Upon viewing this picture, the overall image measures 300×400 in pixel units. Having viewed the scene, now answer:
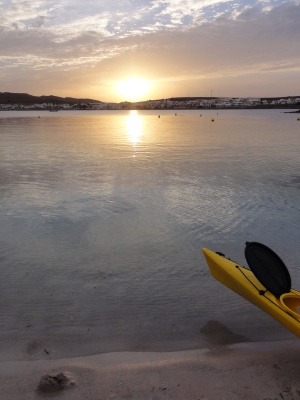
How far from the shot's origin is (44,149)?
2752cm

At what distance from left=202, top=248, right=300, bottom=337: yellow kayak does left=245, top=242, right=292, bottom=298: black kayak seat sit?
0.08 metres

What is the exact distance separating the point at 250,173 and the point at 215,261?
12851 millimetres

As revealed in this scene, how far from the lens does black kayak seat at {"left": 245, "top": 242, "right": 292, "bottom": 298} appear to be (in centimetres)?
537

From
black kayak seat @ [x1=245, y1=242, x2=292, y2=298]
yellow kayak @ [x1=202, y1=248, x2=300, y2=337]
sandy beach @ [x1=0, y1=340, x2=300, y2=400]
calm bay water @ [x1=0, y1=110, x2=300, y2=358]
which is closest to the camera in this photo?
sandy beach @ [x1=0, y1=340, x2=300, y2=400]

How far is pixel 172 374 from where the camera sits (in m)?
4.52

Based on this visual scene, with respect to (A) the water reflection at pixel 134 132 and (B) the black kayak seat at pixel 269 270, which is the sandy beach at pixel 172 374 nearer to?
(B) the black kayak seat at pixel 269 270

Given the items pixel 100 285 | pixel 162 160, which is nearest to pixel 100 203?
pixel 100 285

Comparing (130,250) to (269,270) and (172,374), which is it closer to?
(269,270)

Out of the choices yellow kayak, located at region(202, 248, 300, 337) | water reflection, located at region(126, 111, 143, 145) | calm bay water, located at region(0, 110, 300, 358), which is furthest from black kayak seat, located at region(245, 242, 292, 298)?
water reflection, located at region(126, 111, 143, 145)

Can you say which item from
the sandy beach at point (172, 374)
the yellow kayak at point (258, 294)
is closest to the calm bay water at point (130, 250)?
the sandy beach at point (172, 374)

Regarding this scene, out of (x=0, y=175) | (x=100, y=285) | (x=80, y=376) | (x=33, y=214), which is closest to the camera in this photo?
(x=80, y=376)

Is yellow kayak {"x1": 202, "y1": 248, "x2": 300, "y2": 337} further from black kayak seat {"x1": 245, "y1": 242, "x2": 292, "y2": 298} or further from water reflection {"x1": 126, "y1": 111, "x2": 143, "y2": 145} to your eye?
water reflection {"x1": 126, "y1": 111, "x2": 143, "y2": 145}

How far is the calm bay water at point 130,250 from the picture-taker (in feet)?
18.6

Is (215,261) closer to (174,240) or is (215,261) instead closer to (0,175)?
(174,240)
